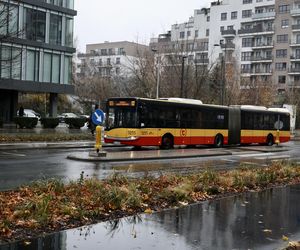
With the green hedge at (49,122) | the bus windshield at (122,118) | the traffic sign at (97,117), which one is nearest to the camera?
the traffic sign at (97,117)

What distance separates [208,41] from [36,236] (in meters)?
118

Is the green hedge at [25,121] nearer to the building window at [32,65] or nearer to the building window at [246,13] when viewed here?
the building window at [32,65]

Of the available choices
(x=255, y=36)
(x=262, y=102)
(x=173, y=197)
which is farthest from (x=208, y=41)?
(x=173, y=197)

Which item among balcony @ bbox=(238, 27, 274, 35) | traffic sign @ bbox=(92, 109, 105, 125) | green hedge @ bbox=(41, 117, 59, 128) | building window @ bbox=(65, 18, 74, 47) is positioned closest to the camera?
traffic sign @ bbox=(92, 109, 105, 125)

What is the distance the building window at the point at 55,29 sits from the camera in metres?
52.7

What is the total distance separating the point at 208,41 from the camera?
121500mm

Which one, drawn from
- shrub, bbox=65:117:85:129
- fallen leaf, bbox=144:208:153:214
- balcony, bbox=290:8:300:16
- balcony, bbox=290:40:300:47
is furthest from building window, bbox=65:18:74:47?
balcony, bbox=290:8:300:16

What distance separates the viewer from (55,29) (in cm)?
5309

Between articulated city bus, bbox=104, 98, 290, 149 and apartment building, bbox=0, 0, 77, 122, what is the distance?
917 inches

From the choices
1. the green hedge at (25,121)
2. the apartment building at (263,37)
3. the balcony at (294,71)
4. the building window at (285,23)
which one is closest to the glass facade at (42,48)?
the green hedge at (25,121)

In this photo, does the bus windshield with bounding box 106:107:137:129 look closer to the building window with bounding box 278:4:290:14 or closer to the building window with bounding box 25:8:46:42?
the building window with bounding box 25:8:46:42

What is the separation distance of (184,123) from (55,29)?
2907cm

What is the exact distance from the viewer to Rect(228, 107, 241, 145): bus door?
3366 cm

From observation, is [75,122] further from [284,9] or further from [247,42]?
[284,9]
